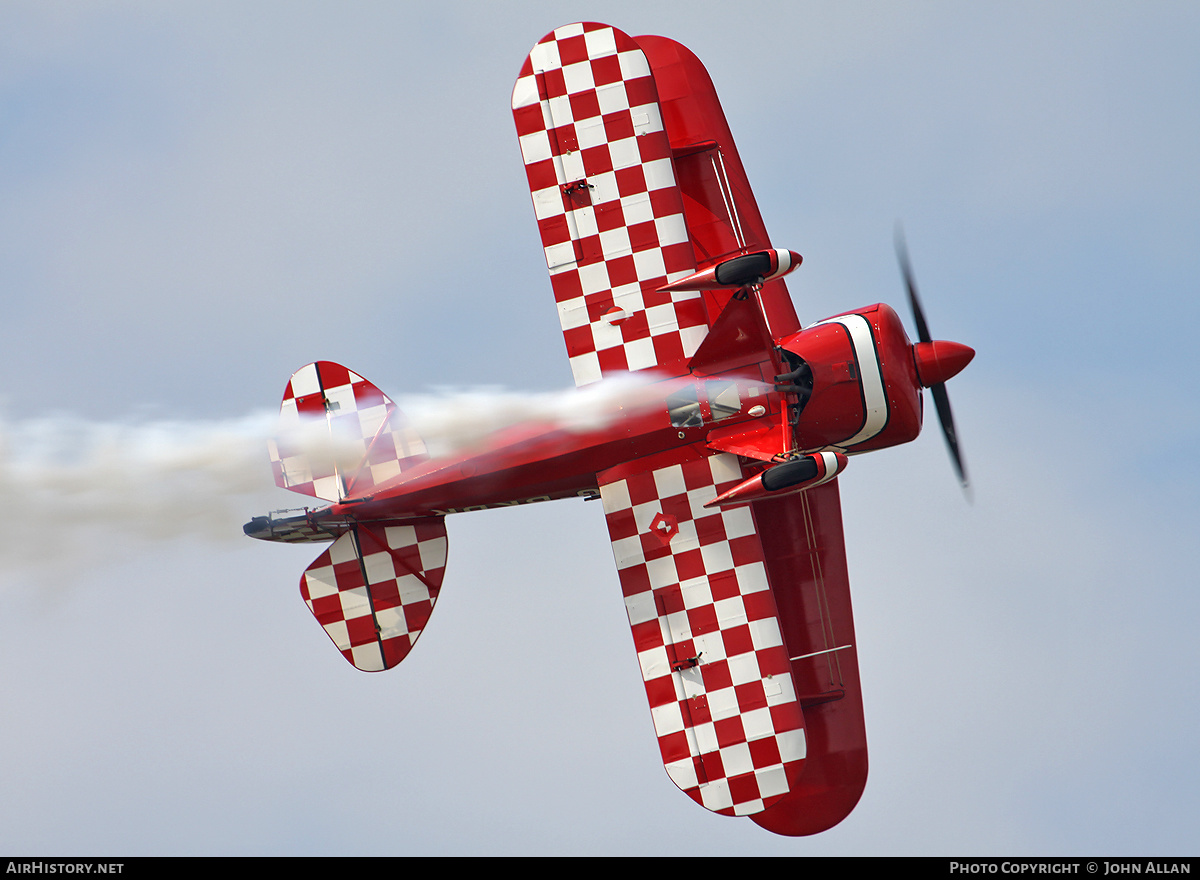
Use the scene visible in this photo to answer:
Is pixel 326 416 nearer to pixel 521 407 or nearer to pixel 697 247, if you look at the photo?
pixel 521 407

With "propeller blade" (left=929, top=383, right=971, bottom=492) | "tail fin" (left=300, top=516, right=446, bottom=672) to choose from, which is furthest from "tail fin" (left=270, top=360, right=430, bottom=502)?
"propeller blade" (left=929, top=383, right=971, bottom=492)

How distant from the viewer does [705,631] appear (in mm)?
12312

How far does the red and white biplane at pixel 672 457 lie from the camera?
12.3 m

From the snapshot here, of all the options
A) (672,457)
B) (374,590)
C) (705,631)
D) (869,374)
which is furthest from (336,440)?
(869,374)

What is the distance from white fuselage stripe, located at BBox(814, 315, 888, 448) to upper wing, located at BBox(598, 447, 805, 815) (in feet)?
4.71

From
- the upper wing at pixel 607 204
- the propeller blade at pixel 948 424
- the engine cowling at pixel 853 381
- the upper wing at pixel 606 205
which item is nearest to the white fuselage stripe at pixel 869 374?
Answer: the engine cowling at pixel 853 381

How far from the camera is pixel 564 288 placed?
498 inches

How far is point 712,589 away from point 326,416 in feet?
14.0

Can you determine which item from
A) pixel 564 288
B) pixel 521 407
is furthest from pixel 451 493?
pixel 564 288

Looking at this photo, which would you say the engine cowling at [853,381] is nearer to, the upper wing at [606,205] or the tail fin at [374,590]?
the upper wing at [606,205]

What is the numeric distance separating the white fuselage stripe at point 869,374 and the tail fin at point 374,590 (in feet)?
14.6

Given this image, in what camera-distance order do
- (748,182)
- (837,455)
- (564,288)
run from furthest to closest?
(748,182)
(564,288)
(837,455)

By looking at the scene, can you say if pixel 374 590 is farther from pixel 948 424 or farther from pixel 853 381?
pixel 948 424

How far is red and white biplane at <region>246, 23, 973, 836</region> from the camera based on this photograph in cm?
1226
